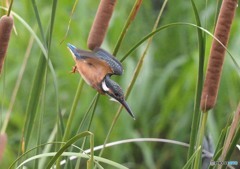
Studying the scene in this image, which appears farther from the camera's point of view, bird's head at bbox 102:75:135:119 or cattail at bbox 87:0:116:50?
cattail at bbox 87:0:116:50

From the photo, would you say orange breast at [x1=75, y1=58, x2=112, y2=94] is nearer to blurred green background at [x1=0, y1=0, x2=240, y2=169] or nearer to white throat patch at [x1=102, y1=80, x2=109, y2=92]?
white throat patch at [x1=102, y1=80, x2=109, y2=92]

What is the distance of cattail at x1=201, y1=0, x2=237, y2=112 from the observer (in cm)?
91

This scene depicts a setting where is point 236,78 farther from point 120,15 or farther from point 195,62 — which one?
point 120,15

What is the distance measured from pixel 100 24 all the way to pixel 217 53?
0.17 metres

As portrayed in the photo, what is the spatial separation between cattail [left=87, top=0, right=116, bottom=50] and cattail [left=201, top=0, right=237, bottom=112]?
154 mm

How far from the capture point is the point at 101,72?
0.78m

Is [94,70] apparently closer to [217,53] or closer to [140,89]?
[217,53]

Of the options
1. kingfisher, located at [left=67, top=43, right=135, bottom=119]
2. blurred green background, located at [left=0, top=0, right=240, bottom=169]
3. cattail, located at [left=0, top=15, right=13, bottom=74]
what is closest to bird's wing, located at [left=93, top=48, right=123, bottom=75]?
kingfisher, located at [left=67, top=43, right=135, bottom=119]

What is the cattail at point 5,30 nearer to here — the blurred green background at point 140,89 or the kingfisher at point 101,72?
the kingfisher at point 101,72

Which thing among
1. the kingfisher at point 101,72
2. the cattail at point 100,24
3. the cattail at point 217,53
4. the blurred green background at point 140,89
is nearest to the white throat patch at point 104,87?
the kingfisher at point 101,72

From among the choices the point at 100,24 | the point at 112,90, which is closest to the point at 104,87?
the point at 112,90

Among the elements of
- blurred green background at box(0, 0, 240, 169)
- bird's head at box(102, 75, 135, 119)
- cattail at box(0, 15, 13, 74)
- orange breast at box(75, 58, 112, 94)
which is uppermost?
cattail at box(0, 15, 13, 74)

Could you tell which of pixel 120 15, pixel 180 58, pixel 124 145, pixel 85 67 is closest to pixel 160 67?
pixel 180 58

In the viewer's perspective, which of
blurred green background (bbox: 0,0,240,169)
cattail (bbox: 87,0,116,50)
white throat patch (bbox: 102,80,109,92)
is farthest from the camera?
blurred green background (bbox: 0,0,240,169)
